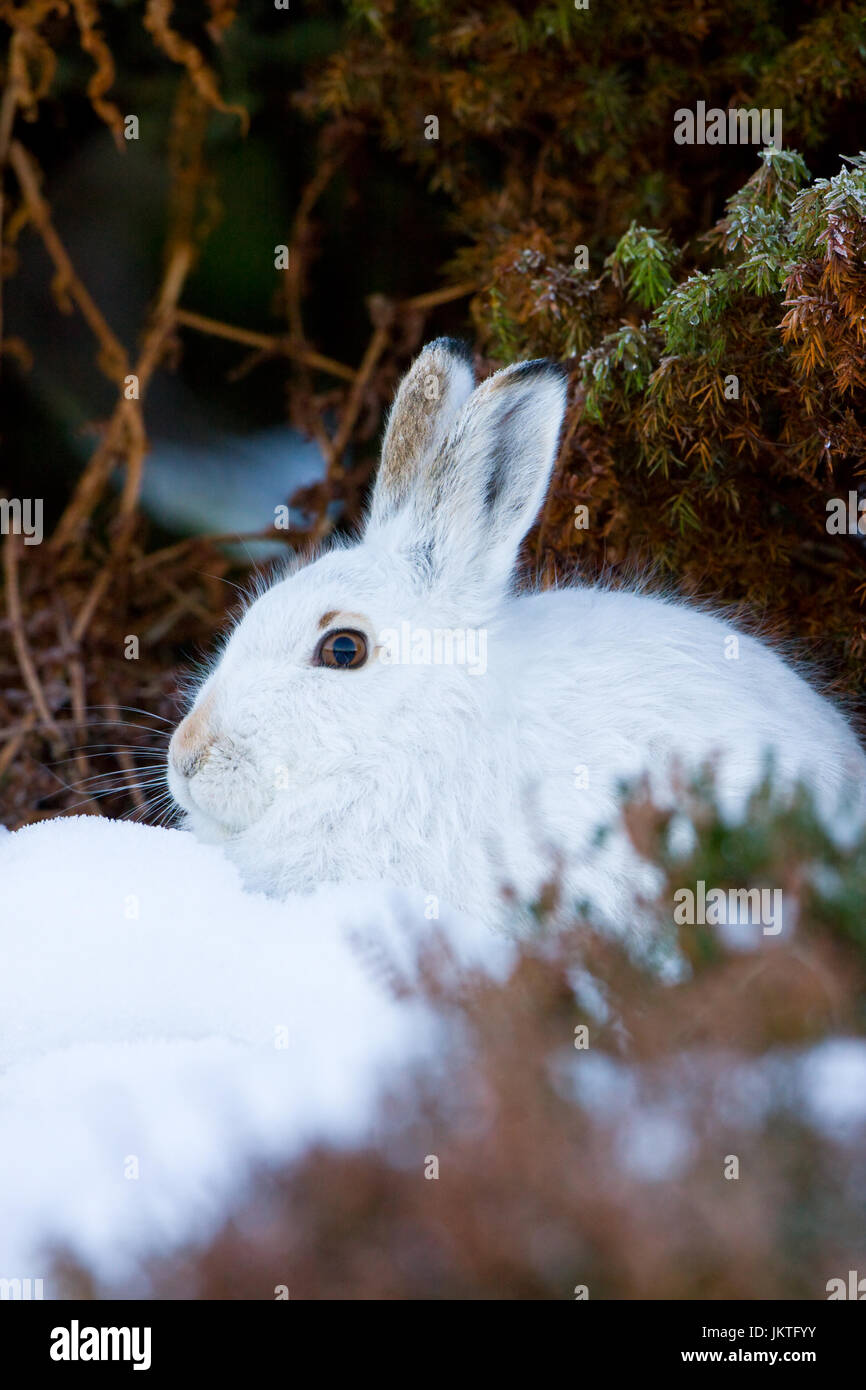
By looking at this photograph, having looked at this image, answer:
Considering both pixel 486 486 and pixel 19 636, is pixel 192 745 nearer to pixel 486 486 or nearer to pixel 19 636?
pixel 486 486

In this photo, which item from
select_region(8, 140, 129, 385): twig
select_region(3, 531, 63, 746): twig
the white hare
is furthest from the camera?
select_region(8, 140, 129, 385): twig

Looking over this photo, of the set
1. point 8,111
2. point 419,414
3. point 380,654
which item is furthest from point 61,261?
point 380,654

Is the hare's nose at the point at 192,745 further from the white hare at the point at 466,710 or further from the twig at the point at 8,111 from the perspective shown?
the twig at the point at 8,111

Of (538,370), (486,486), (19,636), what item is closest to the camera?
(538,370)

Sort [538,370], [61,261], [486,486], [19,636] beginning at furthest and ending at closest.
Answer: [61,261]
[19,636]
[486,486]
[538,370]

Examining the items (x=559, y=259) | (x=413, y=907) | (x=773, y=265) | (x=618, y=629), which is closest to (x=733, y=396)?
(x=773, y=265)

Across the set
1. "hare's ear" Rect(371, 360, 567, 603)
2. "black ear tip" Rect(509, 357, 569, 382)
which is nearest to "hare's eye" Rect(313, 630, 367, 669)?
"hare's ear" Rect(371, 360, 567, 603)

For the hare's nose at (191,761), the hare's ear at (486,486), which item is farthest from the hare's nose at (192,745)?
the hare's ear at (486,486)

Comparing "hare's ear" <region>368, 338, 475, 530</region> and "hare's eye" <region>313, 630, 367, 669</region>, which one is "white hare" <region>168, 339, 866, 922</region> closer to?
"hare's eye" <region>313, 630, 367, 669</region>
